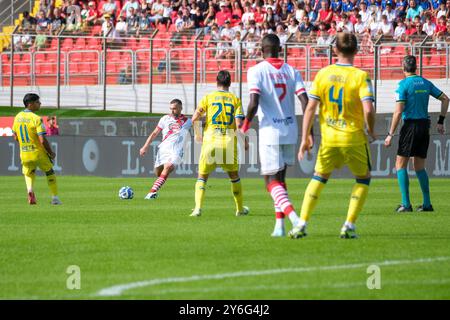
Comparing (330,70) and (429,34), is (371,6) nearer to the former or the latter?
(429,34)

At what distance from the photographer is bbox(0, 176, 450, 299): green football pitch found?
8.35 m

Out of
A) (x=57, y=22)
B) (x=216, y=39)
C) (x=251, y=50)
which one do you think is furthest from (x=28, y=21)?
(x=251, y=50)

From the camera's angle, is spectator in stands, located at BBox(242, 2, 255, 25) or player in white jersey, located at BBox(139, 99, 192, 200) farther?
spectator in stands, located at BBox(242, 2, 255, 25)

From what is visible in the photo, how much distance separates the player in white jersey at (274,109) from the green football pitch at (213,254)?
2.74 ft

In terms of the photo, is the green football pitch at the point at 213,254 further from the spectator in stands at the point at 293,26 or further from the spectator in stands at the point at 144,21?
the spectator in stands at the point at 144,21

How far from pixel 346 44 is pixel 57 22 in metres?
28.8

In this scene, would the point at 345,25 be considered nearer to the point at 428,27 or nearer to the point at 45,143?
the point at 428,27

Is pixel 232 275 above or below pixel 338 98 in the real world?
below

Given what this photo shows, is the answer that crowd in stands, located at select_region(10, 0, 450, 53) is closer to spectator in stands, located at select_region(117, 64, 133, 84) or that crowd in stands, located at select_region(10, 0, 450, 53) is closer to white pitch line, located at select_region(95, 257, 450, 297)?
spectator in stands, located at select_region(117, 64, 133, 84)

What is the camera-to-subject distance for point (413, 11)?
105 ft

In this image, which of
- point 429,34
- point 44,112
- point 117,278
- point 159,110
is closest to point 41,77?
point 44,112

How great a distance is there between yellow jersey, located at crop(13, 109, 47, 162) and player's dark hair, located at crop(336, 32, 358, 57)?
853 cm

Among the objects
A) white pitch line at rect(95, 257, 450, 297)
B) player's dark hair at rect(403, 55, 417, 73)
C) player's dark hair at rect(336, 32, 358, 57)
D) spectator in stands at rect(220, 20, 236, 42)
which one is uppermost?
spectator in stands at rect(220, 20, 236, 42)

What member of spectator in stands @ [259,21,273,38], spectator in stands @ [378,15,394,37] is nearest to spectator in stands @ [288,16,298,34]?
spectator in stands @ [259,21,273,38]
